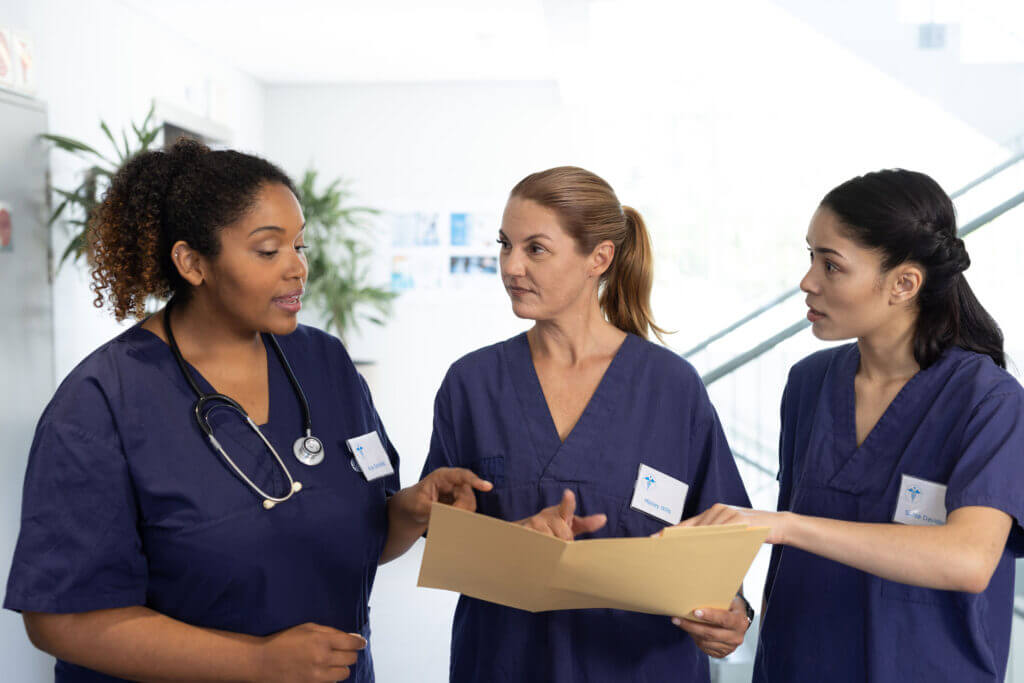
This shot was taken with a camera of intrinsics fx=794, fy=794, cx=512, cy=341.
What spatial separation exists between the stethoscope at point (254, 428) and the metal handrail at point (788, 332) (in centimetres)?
115

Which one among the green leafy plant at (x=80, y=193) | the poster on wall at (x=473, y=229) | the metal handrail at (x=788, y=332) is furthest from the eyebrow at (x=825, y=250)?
the poster on wall at (x=473, y=229)

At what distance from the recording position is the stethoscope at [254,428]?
1192 mm

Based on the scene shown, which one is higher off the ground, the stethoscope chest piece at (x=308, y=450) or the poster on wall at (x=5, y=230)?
the poster on wall at (x=5, y=230)

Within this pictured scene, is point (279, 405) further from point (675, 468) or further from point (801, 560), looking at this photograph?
point (801, 560)

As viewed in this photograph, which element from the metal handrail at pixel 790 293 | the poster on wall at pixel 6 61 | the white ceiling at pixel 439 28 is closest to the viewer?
the metal handrail at pixel 790 293

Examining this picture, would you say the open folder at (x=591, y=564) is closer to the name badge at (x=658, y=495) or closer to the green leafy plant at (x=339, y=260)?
the name badge at (x=658, y=495)

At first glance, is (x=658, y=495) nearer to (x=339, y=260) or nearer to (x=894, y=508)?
(x=894, y=508)

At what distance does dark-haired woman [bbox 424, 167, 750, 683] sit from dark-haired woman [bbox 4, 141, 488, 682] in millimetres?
159

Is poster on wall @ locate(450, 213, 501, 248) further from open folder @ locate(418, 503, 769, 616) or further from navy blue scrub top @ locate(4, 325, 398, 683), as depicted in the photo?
open folder @ locate(418, 503, 769, 616)

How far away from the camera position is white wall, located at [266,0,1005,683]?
5.70 metres

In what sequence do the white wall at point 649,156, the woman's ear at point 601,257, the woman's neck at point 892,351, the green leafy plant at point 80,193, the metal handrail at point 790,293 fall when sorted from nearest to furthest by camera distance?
the woman's neck at point 892,351 → the woman's ear at point 601,257 → the metal handrail at point 790,293 → the green leafy plant at point 80,193 → the white wall at point 649,156

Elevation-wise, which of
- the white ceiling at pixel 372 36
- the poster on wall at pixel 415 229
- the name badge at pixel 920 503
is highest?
the white ceiling at pixel 372 36

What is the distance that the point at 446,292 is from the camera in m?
6.05

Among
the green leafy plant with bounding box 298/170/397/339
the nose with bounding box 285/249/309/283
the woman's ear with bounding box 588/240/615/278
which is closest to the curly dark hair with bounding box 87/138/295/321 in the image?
the nose with bounding box 285/249/309/283
